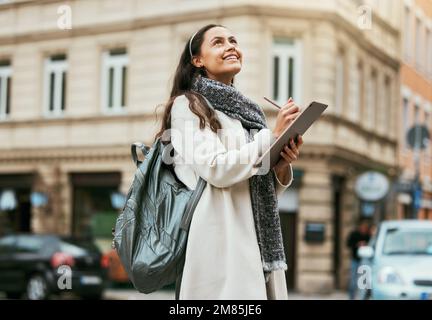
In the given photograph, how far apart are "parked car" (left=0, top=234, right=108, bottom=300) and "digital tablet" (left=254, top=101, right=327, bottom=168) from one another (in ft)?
46.0

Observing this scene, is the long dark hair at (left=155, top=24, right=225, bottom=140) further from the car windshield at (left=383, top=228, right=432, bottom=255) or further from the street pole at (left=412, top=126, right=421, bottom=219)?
the street pole at (left=412, top=126, right=421, bottom=219)

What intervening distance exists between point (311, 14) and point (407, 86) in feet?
20.5

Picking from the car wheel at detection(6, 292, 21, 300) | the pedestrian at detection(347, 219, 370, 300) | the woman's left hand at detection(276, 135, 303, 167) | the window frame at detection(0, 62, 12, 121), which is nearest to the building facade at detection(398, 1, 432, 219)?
the pedestrian at detection(347, 219, 370, 300)

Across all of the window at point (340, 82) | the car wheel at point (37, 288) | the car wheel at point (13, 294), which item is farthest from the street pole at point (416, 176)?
the car wheel at point (13, 294)

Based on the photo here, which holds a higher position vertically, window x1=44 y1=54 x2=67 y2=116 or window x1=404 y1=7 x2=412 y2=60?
window x1=404 y1=7 x2=412 y2=60

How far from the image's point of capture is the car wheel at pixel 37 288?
16.3m

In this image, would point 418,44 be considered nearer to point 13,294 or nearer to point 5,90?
point 5,90

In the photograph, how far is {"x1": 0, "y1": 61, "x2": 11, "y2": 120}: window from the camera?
76.5 feet

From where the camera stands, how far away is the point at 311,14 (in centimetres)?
2058

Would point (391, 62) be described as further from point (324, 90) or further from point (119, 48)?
point (119, 48)

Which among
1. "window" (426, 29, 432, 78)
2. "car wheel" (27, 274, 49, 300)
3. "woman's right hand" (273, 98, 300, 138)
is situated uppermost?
"window" (426, 29, 432, 78)

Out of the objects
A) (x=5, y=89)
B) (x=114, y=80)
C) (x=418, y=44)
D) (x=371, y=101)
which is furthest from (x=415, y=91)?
(x=5, y=89)

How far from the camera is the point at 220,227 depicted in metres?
2.68

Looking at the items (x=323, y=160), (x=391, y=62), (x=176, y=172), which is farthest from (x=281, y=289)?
(x=391, y=62)
